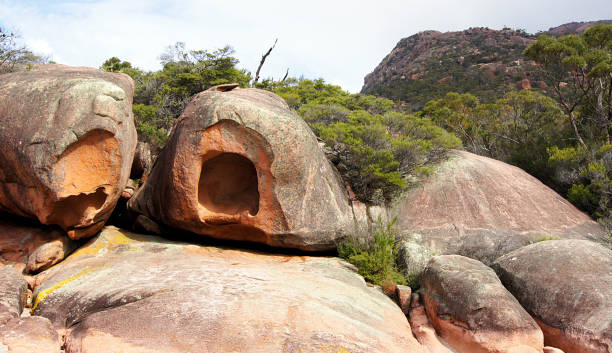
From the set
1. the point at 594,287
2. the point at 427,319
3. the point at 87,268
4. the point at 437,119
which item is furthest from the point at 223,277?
the point at 437,119

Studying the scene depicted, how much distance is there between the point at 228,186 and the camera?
272 inches

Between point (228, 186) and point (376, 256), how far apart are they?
9.62 ft

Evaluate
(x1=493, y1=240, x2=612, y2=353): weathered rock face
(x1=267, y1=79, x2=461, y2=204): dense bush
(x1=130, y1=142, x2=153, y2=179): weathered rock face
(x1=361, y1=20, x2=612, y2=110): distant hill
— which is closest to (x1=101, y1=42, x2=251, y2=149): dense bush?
(x1=130, y1=142, x2=153, y2=179): weathered rock face

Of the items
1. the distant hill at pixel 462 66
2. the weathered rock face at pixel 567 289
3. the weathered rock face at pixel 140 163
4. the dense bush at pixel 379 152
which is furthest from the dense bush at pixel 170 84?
the distant hill at pixel 462 66

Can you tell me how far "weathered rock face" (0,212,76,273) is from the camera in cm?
521

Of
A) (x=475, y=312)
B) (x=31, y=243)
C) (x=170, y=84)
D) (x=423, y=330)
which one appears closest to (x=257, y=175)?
(x=423, y=330)

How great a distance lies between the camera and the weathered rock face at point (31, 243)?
521 centimetres

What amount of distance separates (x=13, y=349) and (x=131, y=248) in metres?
2.86

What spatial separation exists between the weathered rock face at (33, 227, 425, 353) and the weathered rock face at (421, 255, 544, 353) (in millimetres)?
543

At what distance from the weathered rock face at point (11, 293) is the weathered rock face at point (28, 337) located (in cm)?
28

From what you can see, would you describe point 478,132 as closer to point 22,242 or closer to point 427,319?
point 427,319

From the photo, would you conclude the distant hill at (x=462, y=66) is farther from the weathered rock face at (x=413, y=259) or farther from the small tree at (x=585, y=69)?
the weathered rock face at (x=413, y=259)

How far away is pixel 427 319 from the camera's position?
→ 16.9ft

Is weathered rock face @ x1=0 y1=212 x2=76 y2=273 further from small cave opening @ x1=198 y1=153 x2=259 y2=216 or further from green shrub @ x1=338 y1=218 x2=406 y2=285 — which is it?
green shrub @ x1=338 y1=218 x2=406 y2=285
